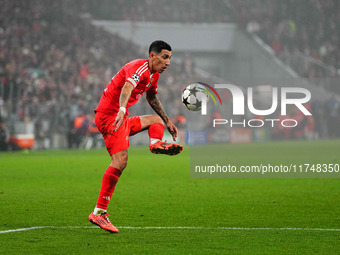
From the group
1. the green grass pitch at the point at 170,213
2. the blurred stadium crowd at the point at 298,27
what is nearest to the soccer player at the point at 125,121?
the green grass pitch at the point at 170,213

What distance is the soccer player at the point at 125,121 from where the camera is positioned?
723cm

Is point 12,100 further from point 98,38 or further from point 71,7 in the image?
point 71,7

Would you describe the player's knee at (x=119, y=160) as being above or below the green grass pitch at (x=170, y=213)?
above

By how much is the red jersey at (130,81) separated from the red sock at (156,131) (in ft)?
1.24

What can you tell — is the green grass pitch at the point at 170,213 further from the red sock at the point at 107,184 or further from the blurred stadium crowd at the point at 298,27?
the blurred stadium crowd at the point at 298,27

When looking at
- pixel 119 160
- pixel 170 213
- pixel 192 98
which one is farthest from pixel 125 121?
pixel 170 213

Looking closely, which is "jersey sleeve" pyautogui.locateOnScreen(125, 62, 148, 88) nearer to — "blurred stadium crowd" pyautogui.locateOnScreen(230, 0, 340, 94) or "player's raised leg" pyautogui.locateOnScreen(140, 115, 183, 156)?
"player's raised leg" pyautogui.locateOnScreen(140, 115, 183, 156)

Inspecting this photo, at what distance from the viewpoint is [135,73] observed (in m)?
7.17

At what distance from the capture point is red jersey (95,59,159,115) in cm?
718

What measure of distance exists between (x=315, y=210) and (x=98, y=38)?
28158mm

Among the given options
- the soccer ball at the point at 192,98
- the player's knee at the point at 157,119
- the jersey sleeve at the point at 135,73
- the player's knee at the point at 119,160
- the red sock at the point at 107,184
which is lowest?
the red sock at the point at 107,184

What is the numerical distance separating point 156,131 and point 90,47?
1084 inches

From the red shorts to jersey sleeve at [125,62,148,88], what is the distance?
618mm

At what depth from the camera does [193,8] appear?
143 feet
